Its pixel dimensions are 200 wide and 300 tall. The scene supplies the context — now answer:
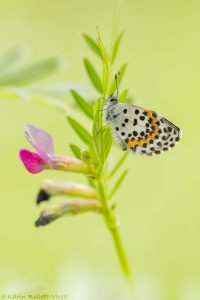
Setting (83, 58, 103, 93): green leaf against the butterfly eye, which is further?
(83, 58, 103, 93): green leaf

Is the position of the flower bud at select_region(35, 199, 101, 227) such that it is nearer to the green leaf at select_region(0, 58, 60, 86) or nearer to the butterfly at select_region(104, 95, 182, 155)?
the butterfly at select_region(104, 95, 182, 155)

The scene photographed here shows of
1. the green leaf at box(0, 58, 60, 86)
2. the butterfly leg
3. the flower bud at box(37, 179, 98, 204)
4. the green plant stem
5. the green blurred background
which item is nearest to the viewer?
the green plant stem

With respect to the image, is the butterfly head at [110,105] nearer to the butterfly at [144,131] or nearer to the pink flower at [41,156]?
the butterfly at [144,131]

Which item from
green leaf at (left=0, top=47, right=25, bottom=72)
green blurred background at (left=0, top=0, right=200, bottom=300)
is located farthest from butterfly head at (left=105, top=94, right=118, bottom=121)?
green leaf at (left=0, top=47, right=25, bottom=72)

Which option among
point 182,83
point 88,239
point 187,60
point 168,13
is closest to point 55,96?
point 88,239

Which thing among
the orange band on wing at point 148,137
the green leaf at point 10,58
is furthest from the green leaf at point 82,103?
the green leaf at point 10,58

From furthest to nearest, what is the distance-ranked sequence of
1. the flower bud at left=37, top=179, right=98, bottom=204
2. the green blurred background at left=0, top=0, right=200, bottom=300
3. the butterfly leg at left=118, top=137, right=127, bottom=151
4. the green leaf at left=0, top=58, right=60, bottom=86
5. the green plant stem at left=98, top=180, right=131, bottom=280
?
the green leaf at left=0, top=58, right=60, bottom=86 → the green blurred background at left=0, top=0, right=200, bottom=300 → the butterfly leg at left=118, top=137, right=127, bottom=151 → the flower bud at left=37, top=179, right=98, bottom=204 → the green plant stem at left=98, top=180, right=131, bottom=280

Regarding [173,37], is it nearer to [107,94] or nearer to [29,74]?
[29,74]
